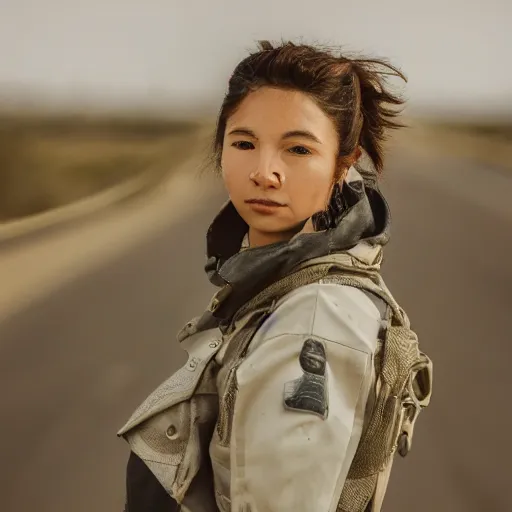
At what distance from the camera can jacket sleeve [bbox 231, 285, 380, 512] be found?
0.46m

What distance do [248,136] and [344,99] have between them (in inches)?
3.8

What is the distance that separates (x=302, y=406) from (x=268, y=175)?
21 cm

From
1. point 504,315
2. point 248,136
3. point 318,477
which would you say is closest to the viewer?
point 318,477

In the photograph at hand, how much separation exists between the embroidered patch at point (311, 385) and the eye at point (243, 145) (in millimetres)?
202

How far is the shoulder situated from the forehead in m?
0.14

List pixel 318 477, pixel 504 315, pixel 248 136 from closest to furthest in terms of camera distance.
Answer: pixel 318 477
pixel 248 136
pixel 504 315

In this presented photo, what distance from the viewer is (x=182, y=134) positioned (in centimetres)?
113

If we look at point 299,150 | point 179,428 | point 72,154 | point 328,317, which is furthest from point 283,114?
point 72,154

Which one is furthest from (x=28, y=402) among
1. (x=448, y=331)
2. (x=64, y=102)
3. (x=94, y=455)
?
(x=448, y=331)

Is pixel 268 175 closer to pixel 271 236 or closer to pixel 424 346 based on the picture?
pixel 271 236

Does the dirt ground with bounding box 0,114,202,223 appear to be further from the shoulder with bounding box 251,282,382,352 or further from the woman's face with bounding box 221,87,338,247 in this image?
the shoulder with bounding box 251,282,382,352

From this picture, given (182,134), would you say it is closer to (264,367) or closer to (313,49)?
(313,49)

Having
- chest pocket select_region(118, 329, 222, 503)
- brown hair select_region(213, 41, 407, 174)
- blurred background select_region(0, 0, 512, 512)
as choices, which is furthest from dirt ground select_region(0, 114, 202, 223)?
chest pocket select_region(118, 329, 222, 503)

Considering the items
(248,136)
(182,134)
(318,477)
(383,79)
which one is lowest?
(318,477)
